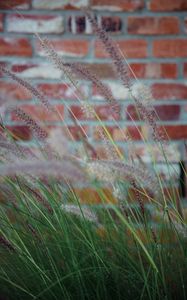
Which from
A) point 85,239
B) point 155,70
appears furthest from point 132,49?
point 85,239

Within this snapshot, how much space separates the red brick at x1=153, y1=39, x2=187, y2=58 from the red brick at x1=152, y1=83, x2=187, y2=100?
10 cm

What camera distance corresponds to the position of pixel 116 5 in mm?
2012

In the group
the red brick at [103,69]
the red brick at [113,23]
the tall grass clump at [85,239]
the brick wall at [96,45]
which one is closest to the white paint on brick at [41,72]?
the brick wall at [96,45]

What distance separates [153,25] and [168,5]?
0.08m

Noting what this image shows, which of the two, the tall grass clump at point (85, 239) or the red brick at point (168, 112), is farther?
Result: the red brick at point (168, 112)

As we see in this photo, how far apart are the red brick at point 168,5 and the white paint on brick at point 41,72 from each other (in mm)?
382

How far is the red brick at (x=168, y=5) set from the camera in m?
2.02

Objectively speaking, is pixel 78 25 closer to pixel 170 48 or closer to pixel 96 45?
pixel 96 45

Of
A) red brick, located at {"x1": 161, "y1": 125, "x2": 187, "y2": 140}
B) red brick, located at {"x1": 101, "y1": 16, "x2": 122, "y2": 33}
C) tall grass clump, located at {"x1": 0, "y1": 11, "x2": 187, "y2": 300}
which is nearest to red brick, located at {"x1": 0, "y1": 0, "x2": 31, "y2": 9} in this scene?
red brick, located at {"x1": 101, "y1": 16, "x2": 122, "y2": 33}

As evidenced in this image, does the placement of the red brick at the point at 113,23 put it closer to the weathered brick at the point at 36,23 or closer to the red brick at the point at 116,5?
the red brick at the point at 116,5

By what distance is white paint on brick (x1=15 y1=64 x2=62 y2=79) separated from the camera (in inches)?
79.8

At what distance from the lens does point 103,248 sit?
2.96ft

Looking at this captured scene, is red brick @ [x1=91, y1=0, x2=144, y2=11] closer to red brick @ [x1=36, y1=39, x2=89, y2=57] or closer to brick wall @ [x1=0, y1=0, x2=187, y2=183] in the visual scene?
brick wall @ [x1=0, y1=0, x2=187, y2=183]

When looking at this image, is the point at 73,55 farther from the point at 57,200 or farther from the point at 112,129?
the point at 57,200
